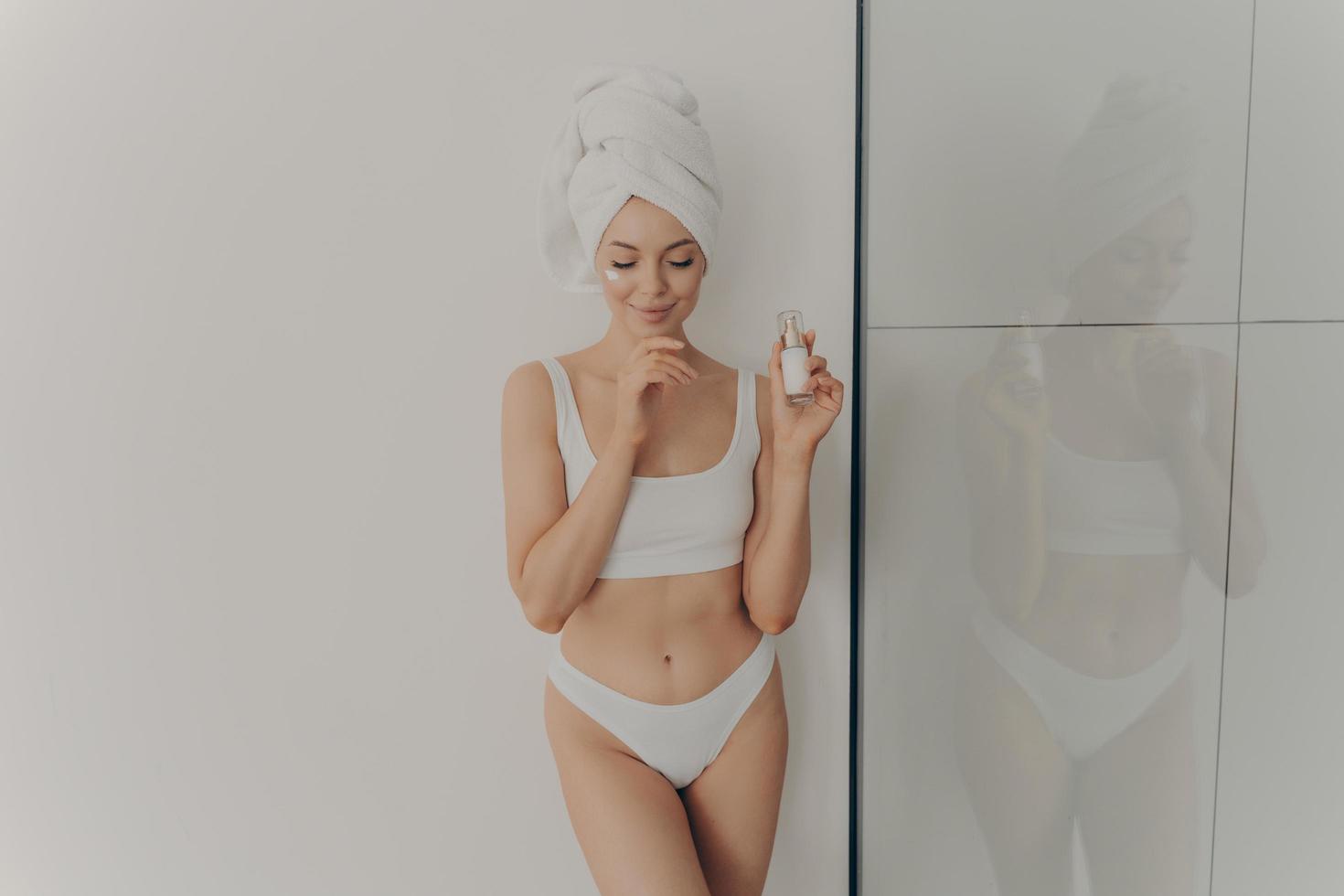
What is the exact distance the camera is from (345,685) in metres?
Result: 1.33

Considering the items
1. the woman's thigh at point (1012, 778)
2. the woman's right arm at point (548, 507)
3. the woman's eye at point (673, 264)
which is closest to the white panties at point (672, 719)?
the woman's right arm at point (548, 507)

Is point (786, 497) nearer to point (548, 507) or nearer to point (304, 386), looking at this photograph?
point (548, 507)

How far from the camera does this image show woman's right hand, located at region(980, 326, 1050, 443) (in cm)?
81

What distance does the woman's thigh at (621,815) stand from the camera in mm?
995

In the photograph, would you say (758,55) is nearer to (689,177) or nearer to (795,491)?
(689,177)

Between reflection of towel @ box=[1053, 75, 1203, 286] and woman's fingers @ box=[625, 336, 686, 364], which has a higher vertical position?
reflection of towel @ box=[1053, 75, 1203, 286]

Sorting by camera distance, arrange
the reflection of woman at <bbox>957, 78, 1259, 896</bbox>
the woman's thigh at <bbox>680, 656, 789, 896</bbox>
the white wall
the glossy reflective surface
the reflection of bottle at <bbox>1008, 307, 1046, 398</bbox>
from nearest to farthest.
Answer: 1. the glossy reflective surface
2. the reflection of woman at <bbox>957, 78, 1259, 896</bbox>
3. the reflection of bottle at <bbox>1008, 307, 1046, 398</bbox>
4. the woman's thigh at <bbox>680, 656, 789, 896</bbox>
5. the white wall

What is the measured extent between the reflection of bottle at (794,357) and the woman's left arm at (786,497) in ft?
0.04

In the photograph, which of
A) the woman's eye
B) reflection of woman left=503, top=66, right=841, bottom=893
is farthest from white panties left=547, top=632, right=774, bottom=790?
the woman's eye

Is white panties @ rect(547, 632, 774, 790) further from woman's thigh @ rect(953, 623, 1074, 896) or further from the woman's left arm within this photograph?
woman's thigh @ rect(953, 623, 1074, 896)

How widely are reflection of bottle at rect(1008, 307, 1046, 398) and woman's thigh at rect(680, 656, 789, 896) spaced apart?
1.79 feet

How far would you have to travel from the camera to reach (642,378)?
984 millimetres

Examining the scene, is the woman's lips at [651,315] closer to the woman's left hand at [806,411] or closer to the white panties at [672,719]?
the woman's left hand at [806,411]

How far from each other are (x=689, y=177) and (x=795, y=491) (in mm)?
400
